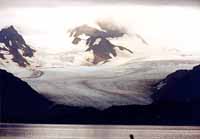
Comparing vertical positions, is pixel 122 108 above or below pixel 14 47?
below

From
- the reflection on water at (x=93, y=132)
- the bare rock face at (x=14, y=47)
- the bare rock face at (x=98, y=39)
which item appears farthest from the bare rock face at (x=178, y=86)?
the bare rock face at (x=14, y=47)

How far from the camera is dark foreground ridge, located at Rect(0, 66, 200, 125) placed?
330 cm

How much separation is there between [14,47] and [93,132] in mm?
986

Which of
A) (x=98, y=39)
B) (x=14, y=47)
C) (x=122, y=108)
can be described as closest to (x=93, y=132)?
(x=122, y=108)

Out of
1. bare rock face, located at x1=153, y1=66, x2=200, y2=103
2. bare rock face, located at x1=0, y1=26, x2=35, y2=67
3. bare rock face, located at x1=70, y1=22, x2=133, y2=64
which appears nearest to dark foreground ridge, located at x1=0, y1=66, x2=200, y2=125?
bare rock face, located at x1=153, y1=66, x2=200, y2=103

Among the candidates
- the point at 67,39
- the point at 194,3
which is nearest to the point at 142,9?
the point at 194,3

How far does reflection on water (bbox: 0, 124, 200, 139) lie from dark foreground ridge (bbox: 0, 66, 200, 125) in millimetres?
44

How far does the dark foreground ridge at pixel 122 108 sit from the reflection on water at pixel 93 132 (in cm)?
4

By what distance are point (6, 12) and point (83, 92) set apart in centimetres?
95

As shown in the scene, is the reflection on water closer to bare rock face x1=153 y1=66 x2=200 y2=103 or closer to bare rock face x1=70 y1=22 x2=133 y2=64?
bare rock face x1=153 y1=66 x2=200 y2=103

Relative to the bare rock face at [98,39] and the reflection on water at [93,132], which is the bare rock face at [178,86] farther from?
the bare rock face at [98,39]

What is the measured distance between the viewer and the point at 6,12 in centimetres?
342

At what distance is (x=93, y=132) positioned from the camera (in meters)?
3.30

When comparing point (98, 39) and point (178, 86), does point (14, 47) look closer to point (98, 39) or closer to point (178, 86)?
point (98, 39)
